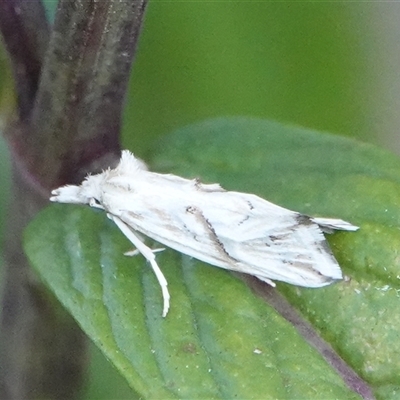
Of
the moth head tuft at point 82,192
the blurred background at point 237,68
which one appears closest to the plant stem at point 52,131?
the moth head tuft at point 82,192

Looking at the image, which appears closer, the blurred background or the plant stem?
the plant stem

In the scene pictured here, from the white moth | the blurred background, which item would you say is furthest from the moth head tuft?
the blurred background

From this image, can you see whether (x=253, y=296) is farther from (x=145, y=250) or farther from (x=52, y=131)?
(x=52, y=131)

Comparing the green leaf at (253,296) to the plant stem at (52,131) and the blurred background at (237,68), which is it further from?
the blurred background at (237,68)

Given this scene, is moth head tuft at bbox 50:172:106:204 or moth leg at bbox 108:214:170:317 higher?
moth head tuft at bbox 50:172:106:204

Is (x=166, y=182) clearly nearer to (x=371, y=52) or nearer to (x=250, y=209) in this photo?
(x=250, y=209)

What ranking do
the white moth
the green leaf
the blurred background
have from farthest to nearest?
the blurred background, the white moth, the green leaf

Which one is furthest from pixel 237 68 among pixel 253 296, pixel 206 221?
pixel 253 296

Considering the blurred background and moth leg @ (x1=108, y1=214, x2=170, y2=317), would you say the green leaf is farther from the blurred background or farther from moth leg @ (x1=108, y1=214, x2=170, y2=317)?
the blurred background
